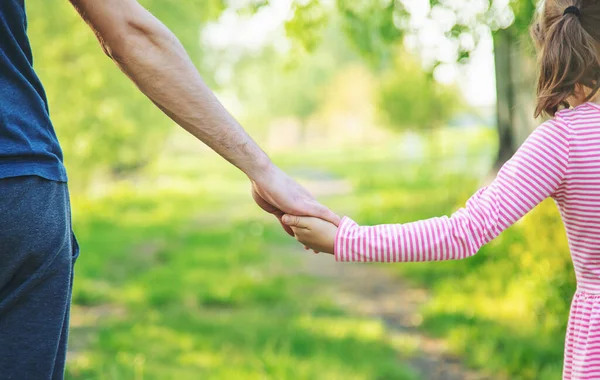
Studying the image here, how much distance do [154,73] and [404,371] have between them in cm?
308

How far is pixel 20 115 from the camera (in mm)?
1491

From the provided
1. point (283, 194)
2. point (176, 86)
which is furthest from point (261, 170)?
point (176, 86)

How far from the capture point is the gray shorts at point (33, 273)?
4.75ft

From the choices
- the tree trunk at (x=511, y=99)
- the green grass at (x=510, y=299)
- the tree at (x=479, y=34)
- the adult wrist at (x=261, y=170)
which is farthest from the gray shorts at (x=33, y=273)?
the tree trunk at (x=511, y=99)

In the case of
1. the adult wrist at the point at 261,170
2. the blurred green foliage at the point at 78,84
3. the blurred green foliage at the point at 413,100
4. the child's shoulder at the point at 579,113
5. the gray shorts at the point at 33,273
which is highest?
the blurred green foliage at the point at 413,100

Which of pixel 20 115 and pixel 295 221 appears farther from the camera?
pixel 295 221

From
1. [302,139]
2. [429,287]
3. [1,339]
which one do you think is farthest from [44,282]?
[302,139]

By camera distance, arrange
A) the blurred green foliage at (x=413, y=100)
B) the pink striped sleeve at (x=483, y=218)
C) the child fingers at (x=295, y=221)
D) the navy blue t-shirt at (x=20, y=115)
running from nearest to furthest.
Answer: the navy blue t-shirt at (x=20, y=115), the pink striped sleeve at (x=483, y=218), the child fingers at (x=295, y=221), the blurred green foliage at (x=413, y=100)

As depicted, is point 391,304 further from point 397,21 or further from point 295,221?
point 295,221

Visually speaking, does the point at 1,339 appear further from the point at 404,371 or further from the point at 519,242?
the point at 519,242

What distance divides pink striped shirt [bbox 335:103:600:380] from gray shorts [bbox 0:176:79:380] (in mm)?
641

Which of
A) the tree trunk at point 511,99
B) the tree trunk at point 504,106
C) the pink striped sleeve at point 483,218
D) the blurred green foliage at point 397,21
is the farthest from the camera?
the tree trunk at point 504,106

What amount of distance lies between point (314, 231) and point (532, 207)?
0.52 m

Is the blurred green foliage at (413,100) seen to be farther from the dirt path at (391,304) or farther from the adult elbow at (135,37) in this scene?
the adult elbow at (135,37)
